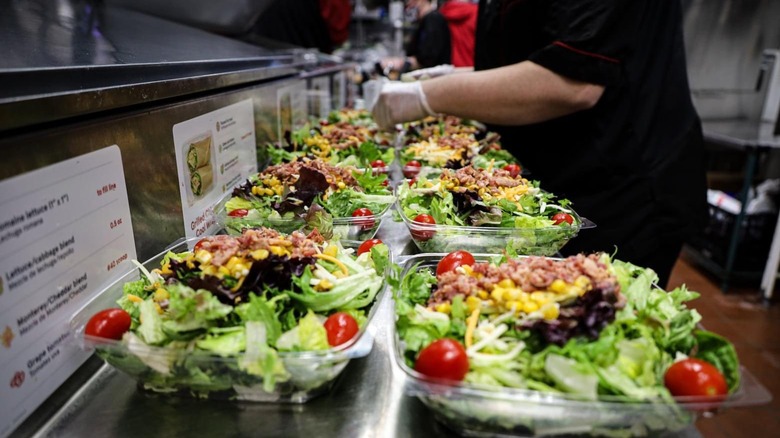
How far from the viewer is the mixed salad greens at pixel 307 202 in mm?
1633

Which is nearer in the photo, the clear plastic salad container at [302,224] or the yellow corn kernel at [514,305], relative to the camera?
the yellow corn kernel at [514,305]

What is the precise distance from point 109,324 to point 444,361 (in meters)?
0.67

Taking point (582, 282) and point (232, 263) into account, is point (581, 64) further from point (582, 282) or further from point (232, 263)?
point (232, 263)

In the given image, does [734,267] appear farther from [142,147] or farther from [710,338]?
[142,147]

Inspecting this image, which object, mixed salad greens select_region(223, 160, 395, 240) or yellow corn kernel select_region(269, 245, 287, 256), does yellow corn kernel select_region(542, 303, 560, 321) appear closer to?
yellow corn kernel select_region(269, 245, 287, 256)

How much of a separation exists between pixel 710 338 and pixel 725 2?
5967mm

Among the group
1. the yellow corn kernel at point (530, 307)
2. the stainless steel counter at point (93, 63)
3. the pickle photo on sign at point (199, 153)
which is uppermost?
the stainless steel counter at point (93, 63)

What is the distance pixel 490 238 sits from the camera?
160 centimetres

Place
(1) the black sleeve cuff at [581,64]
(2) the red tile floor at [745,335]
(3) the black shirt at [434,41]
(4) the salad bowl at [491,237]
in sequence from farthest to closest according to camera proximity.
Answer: (3) the black shirt at [434,41] < (2) the red tile floor at [745,335] < (1) the black sleeve cuff at [581,64] < (4) the salad bowl at [491,237]

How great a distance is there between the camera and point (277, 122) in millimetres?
2734

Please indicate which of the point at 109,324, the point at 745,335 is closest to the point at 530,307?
the point at 109,324

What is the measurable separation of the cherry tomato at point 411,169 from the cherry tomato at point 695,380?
62.9 inches

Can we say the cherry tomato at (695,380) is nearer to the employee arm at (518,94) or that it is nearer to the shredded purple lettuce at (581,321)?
the shredded purple lettuce at (581,321)

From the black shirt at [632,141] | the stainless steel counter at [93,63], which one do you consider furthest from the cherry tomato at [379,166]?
the black shirt at [632,141]
